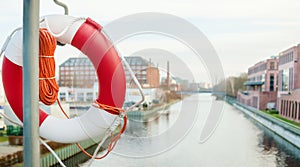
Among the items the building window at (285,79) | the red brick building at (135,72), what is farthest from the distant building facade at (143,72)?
the building window at (285,79)

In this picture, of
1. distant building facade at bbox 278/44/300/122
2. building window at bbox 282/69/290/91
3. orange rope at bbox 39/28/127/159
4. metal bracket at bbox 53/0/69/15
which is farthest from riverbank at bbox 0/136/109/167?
building window at bbox 282/69/290/91

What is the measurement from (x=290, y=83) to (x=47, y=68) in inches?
594

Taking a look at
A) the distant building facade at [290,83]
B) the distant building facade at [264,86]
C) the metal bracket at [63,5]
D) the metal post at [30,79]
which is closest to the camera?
the metal post at [30,79]

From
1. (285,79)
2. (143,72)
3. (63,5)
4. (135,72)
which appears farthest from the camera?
(285,79)

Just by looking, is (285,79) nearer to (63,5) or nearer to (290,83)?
(290,83)

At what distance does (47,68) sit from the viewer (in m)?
1.81

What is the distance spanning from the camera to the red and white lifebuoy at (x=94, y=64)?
1.81 meters

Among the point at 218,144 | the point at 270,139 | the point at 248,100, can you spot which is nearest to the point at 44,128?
the point at 218,144

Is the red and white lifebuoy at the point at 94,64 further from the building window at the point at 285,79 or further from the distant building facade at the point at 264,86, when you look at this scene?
the distant building facade at the point at 264,86

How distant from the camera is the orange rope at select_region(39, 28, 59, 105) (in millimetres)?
1755

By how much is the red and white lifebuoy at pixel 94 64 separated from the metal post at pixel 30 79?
19.5 inches

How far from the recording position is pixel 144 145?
26.8 feet

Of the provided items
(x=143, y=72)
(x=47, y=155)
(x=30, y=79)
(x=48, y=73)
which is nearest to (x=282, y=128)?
(x=47, y=155)

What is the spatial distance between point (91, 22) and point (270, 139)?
10371mm
